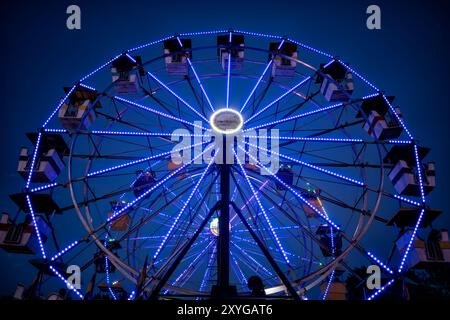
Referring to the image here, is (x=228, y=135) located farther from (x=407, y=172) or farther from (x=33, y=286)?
(x=33, y=286)

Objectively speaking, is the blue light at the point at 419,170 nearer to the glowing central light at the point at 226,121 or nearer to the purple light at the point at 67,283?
the glowing central light at the point at 226,121

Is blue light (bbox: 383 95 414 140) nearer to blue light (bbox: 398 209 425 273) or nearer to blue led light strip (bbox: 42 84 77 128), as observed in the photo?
blue light (bbox: 398 209 425 273)

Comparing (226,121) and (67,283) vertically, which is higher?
(226,121)

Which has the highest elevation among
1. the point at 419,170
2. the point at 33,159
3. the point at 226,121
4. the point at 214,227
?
the point at 226,121

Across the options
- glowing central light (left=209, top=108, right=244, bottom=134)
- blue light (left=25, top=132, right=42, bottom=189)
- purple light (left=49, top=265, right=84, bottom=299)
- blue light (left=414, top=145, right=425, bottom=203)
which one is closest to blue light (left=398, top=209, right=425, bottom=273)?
blue light (left=414, top=145, right=425, bottom=203)

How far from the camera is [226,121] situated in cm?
972

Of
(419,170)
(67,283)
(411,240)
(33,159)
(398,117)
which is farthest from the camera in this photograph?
(398,117)

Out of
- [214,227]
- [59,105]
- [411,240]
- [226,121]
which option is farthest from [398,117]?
[59,105]

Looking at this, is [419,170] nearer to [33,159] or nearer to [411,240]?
[411,240]

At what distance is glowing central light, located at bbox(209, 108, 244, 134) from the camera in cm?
959

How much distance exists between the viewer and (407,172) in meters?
9.91
